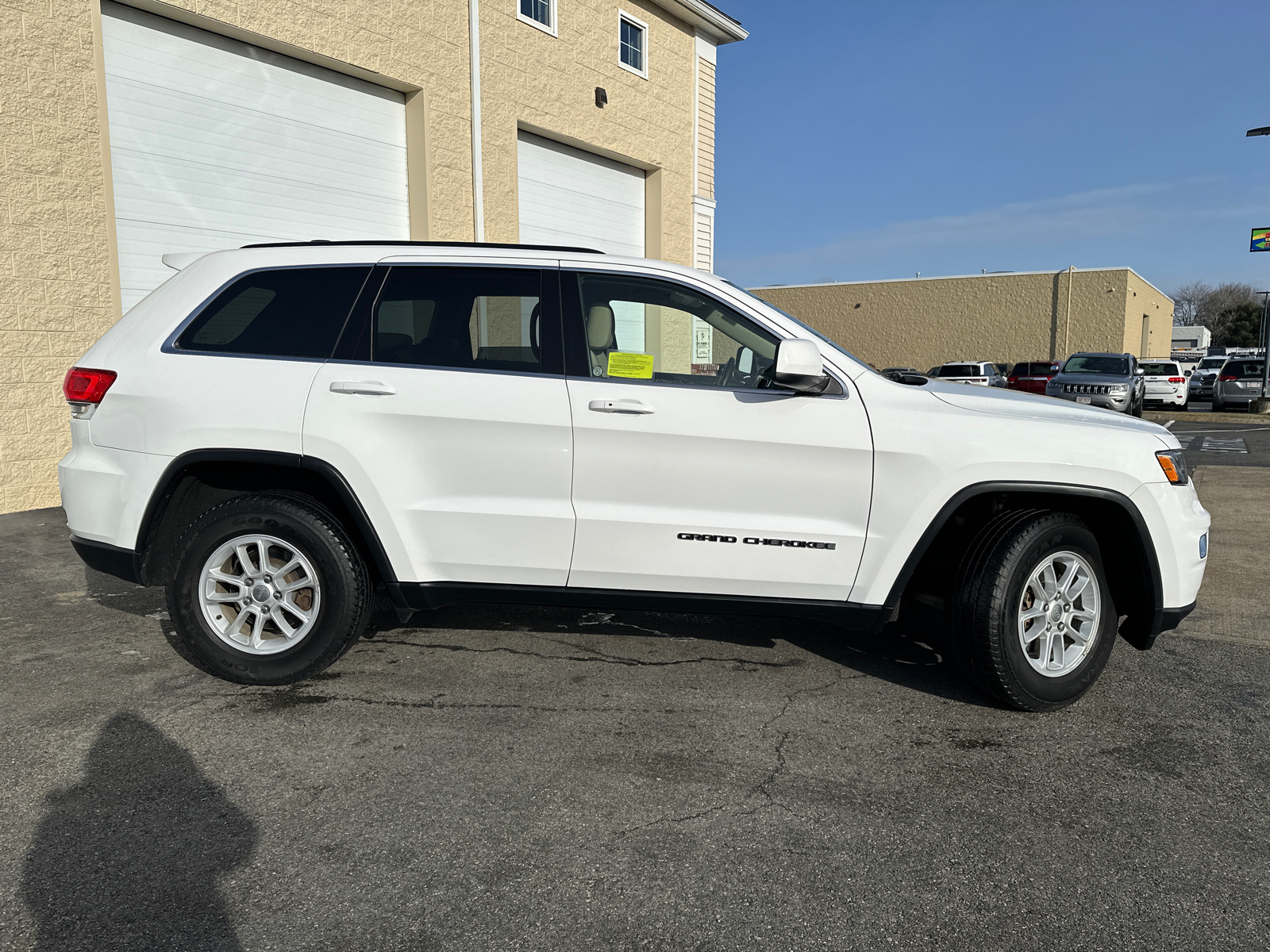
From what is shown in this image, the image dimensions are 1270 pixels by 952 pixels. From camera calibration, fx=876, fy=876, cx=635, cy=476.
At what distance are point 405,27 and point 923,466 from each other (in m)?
9.70

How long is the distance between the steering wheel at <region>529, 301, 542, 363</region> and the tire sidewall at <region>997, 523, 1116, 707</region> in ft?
7.12

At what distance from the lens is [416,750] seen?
129 inches

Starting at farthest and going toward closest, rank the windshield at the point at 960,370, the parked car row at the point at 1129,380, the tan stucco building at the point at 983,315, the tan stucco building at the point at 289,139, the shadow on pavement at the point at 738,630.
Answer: the tan stucco building at the point at 983,315
the windshield at the point at 960,370
the parked car row at the point at 1129,380
the tan stucco building at the point at 289,139
the shadow on pavement at the point at 738,630

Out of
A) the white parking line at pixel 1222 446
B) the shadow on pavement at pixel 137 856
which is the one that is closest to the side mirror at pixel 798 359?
the shadow on pavement at pixel 137 856

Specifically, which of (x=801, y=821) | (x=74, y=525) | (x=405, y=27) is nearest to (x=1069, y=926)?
(x=801, y=821)

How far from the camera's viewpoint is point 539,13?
1261 cm

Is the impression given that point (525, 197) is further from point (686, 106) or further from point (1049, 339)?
point (1049, 339)

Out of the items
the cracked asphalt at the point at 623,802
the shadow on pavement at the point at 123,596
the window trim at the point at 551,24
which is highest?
the window trim at the point at 551,24

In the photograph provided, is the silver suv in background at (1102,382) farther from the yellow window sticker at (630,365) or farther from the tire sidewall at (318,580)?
the tire sidewall at (318,580)

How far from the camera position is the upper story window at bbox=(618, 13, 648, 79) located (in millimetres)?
14156

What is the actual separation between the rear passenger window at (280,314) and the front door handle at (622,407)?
1229mm

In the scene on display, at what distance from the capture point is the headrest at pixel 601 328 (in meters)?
3.83

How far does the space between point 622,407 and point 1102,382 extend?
20538mm

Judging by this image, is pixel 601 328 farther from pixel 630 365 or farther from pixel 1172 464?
pixel 1172 464
